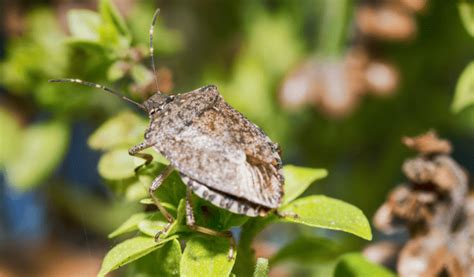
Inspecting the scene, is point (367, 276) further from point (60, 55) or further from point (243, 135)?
point (60, 55)

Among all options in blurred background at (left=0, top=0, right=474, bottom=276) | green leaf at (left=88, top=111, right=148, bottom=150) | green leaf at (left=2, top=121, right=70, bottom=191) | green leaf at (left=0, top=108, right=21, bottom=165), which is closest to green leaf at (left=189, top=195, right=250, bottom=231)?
green leaf at (left=88, top=111, right=148, bottom=150)

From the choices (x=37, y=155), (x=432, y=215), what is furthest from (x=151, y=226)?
(x=37, y=155)

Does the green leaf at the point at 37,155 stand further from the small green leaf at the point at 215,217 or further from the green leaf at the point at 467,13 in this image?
the green leaf at the point at 467,13

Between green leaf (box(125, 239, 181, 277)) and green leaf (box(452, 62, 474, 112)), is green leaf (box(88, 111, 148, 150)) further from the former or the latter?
green leaf (box(452, 62, 474, 112))

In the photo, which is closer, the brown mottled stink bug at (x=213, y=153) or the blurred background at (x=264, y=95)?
the brown mottled stink bug at (x=213, y=153)

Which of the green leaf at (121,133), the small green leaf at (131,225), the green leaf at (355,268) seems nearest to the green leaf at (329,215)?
the green leaf at (355,268)
